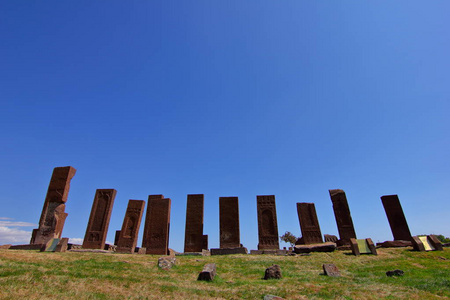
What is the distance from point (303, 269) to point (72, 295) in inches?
313

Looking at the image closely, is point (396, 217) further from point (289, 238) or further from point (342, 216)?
point (289, 238)

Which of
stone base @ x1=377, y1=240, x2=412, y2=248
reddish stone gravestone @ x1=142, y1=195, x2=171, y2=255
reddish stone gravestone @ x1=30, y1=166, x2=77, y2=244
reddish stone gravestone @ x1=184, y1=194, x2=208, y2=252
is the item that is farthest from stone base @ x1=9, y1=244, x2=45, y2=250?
stone base @ x1=377, y1=240, x2=412, y2=248

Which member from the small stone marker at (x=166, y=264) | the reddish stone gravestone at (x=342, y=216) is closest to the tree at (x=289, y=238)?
the reddish stone gravestone at (x=342, y=216)

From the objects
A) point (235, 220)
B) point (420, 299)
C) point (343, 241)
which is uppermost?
point (235, 220)

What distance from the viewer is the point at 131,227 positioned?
16.3 m

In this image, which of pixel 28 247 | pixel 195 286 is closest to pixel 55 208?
pixel 28 247

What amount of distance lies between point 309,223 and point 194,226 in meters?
8.03

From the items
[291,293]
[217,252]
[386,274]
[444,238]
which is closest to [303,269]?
[386,274]

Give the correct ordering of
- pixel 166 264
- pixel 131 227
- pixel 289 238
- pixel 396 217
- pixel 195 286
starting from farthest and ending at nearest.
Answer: pixel 289 238
pixel 396 217
pixel 131 227
pixel 166 264
pixel 195 286

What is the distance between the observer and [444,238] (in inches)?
897

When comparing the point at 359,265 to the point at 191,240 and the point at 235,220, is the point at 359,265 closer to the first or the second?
the point at 235,220

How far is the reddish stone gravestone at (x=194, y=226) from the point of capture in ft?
53.8

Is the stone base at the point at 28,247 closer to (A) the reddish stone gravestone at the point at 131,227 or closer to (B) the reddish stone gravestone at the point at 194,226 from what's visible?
(A) the reddish stone gravestone at the point at 131,227

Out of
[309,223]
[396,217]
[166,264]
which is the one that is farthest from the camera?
[309,223]
